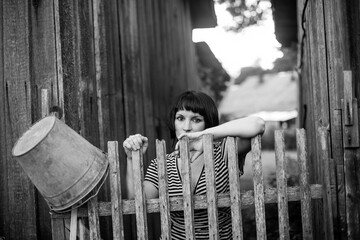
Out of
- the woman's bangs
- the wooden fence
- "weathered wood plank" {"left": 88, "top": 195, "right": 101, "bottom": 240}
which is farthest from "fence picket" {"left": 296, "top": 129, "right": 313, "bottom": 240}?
"weathered wood plank" {"left": 88, "top": 195, "right": 101, "bottom": 240}

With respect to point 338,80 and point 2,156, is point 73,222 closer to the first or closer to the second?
point 2,156

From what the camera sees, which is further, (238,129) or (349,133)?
(349,133)

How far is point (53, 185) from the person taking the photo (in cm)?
236

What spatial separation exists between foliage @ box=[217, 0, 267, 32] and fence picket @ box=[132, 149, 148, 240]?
11.6m

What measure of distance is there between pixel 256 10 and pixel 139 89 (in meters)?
10.1

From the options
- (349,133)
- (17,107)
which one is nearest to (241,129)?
(349,133)

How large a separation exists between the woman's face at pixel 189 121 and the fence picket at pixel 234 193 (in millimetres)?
533

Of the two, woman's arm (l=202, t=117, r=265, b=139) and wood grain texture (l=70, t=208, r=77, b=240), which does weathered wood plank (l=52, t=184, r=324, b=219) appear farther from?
woman's arm (l=202, t=117, r=265, b=139)

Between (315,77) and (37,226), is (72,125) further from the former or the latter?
(315,77)

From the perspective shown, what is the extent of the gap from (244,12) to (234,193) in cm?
1227

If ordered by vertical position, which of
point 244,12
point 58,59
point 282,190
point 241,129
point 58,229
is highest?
point 244,12

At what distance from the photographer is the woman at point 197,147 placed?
259 centimetres

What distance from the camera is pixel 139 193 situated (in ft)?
8.35

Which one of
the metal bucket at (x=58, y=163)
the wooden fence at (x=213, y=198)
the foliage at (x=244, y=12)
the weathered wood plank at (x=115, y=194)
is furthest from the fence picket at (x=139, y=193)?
the foliage at (x=244, y=12)
